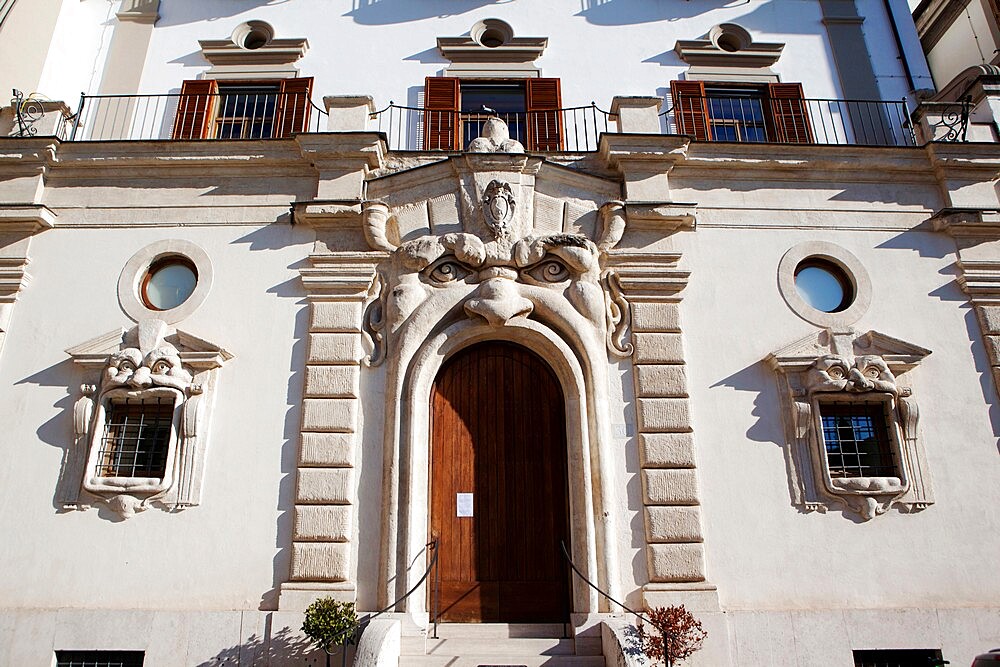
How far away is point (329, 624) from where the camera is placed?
7.92 m

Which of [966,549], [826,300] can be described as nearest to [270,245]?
[826,300]

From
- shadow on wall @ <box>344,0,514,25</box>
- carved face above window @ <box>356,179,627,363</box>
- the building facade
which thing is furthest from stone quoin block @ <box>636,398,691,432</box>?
shadow on wall @ <box>344,0,514,25</box>

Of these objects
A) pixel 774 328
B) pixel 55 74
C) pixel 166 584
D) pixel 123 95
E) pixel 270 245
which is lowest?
pixel 166 584

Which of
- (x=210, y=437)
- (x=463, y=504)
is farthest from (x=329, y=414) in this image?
(x=463, y=504)

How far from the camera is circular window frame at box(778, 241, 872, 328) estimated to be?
33.5 feet

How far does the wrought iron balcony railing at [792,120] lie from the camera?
12359mm

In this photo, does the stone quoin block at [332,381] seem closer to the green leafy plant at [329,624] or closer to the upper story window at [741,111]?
the green leafy plant at [329,624]

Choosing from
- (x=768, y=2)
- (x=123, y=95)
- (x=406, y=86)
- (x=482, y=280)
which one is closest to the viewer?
(x=482, y=280)

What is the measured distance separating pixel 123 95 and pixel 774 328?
Result: 34.8ft

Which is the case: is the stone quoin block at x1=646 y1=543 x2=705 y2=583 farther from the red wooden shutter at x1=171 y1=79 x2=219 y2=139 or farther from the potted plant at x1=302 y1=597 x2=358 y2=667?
the red wooden shutter at x1=171 y1=79 x2=219 y2=139

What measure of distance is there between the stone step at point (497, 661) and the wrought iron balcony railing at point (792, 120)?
820cm

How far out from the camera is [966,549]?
9.20 metres

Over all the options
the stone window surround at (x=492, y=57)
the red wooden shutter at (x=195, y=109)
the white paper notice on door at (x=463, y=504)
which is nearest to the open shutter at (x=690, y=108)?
the stone window surround at (x=492, y=57)

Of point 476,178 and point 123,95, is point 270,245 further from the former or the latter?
point 123,95
